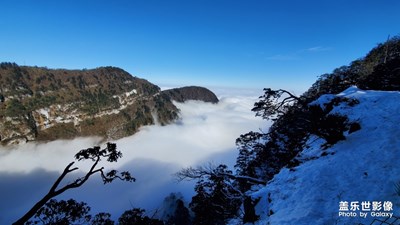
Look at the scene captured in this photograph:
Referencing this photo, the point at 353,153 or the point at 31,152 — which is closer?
the point at 353,153

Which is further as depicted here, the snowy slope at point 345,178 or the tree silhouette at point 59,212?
the tree silhouette at point 59,212

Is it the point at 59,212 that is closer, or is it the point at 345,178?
the point at 345,178

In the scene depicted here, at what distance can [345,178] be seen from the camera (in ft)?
35.4

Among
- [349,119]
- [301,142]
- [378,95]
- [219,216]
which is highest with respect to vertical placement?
[378,95]

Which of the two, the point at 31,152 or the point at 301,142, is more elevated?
the point at 301,142

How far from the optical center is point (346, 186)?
10250 mm

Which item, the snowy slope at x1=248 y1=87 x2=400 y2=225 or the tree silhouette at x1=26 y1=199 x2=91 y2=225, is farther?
the tree silhouette at x1=26 y1=199 x2=91 y2=225

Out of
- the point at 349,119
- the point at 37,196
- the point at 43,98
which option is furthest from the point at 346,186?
the point at 43,98

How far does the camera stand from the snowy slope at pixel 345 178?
29.9ft

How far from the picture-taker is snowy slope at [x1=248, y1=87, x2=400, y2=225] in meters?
9.12

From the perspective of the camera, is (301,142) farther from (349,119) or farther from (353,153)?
(353,153)

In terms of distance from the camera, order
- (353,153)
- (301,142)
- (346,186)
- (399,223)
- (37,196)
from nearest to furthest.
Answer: (399,223), (346,186), (353,153), (301,142), (37,196)

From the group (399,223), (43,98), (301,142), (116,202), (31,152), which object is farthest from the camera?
(43,98)

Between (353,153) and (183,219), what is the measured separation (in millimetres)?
55498
